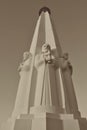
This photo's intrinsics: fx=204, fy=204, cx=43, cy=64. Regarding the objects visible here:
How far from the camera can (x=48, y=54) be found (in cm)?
211

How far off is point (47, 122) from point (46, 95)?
342 millimetres

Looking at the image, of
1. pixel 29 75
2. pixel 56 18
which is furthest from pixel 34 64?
pixel 56 18

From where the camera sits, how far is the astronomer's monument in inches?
65.9

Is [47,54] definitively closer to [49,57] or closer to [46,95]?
[49,57]

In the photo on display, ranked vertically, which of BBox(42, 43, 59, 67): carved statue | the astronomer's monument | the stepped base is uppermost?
BBox(42, 43, 59, 67): carved statue

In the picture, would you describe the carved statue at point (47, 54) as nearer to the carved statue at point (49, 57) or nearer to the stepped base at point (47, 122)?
the carved statue at point (49, 57)

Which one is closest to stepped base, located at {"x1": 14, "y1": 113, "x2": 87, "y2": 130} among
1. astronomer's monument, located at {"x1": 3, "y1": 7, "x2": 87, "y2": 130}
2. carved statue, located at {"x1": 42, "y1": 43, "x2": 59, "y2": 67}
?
astronomer's monument, located at {"x1": 3, "y1": 7, "x2": 87, "y2": 130}

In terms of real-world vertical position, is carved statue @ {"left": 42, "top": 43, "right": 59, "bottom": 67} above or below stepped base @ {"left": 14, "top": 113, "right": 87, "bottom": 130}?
above

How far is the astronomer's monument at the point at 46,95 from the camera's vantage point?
1673mm

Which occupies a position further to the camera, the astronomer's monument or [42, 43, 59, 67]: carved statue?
[42, 43, 59, 67]: carved statue

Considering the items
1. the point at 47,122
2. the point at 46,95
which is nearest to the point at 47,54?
the point at 46,95

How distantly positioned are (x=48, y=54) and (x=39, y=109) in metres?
0.60

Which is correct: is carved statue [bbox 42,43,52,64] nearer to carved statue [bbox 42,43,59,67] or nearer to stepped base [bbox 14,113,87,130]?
carved statue [bbox 42,43,59,67]

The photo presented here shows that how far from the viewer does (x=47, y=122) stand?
1.62 meters
